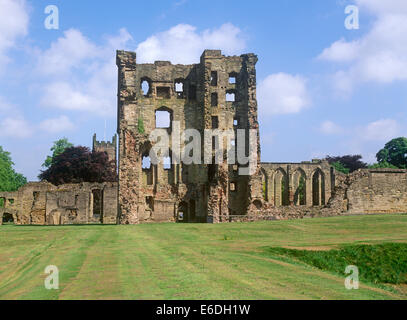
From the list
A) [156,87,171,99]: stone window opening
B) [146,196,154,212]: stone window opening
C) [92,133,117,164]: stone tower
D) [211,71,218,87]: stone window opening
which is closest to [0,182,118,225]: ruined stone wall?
[146,196,154,212]: stone window opening

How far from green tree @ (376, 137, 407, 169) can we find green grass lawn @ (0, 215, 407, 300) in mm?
53036

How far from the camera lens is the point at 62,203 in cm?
4581

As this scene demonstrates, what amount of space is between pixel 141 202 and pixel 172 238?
17941mm

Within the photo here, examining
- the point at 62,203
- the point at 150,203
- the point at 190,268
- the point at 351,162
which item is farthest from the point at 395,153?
the point at 190,268

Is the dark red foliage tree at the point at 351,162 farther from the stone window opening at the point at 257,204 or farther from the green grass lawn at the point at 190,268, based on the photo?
the green grass lawn at the point at 190,268

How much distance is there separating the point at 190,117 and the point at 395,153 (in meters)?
43.3

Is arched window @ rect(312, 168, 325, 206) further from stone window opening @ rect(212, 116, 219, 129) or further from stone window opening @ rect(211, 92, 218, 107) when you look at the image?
stone window opening @ rect(211, 92, 218, 107)

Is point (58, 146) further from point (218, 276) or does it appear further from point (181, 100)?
point (218, 276)

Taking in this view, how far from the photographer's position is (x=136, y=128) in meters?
35.6

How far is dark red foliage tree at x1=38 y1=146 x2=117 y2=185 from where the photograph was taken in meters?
60.2

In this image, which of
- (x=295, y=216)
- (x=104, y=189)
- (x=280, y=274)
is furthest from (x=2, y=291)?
(x=104, y=189)

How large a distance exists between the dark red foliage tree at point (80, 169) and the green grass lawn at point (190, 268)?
39.9 m

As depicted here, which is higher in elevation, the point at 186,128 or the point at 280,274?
the point at 186,128

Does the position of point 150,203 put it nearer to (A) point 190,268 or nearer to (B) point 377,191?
(B) point 377,191
